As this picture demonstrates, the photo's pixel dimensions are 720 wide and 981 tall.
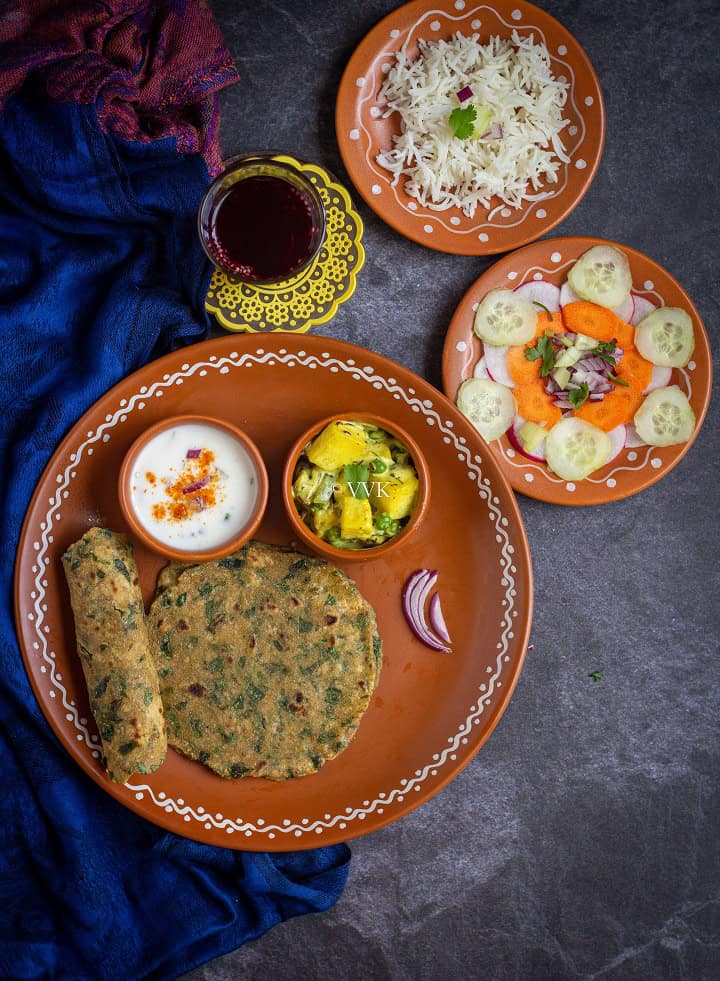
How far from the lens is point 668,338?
Result: 134 inches

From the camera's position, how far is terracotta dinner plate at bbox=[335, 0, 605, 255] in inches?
131

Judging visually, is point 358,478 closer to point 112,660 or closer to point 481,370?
point 481,370

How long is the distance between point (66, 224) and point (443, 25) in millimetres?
1793

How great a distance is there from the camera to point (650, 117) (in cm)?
357

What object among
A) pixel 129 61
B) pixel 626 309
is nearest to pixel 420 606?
pixel 626 309

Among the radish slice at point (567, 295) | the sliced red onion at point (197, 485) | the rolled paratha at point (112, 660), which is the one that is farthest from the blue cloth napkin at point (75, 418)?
the radish slice at point (567, 295)

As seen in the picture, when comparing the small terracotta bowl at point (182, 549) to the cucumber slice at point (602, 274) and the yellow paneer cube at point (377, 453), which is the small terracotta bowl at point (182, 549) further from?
the cucumber slice at point (602, 274)

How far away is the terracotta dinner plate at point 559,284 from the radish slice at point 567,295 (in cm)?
3

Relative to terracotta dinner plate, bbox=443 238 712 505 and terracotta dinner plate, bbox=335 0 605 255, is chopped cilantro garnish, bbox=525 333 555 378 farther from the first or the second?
terracotta dinner plate, bbox=335 0 605 255

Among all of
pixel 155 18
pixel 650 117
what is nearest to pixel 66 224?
pixel 155 18

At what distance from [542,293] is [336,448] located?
3.95 ft

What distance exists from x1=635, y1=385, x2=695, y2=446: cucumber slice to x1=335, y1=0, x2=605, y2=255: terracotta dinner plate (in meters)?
0.87

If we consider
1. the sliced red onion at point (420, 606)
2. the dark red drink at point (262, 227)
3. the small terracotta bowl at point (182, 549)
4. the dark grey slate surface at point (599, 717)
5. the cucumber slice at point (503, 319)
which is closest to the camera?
the small terracotta bowl at point (182, 549)

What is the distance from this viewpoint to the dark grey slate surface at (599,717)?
3.51m
